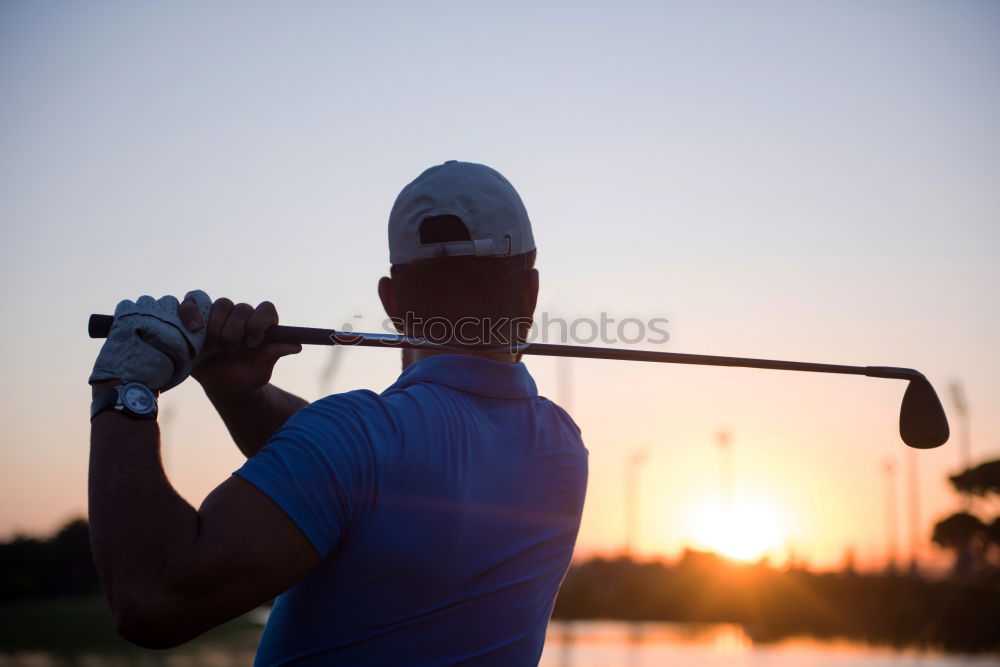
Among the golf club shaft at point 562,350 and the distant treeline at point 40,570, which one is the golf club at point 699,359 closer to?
the golf club shaft at point 562,350

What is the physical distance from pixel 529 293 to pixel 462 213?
24 centimetres

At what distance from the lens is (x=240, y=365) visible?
2.05 metres

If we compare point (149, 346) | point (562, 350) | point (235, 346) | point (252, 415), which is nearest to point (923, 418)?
point (562, 350)

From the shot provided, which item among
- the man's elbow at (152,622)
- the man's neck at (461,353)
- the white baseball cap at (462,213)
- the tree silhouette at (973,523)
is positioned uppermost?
the white baseball cap at (462,213)

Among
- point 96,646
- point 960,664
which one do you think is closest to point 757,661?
point 960,664

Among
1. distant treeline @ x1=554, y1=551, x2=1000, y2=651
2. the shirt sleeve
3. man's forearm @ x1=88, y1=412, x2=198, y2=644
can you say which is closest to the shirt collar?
the shirt sleeve

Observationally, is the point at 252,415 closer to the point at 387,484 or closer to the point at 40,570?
the point at 387,484

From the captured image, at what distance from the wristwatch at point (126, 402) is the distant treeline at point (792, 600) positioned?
28.1 m

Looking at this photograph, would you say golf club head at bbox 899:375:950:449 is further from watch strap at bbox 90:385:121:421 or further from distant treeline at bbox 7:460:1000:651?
distant treeline at bbox 7:460:1000:651

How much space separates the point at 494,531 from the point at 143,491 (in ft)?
2.07

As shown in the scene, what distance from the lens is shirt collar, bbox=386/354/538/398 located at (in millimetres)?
1876

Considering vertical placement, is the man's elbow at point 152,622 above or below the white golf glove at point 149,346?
below

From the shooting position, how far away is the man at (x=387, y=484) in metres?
1.44

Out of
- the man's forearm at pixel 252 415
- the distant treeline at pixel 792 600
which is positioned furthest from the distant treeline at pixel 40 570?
the man's forearm at pixel 252 415
